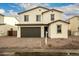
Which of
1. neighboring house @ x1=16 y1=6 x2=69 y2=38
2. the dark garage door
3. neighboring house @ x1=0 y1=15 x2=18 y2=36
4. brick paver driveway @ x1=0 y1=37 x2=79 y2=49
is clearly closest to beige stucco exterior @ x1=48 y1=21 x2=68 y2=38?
neighboring house @ x1=16 y1=6 x2=69 y2=38

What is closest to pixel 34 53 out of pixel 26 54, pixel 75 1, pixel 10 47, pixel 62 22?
pixel 26 54

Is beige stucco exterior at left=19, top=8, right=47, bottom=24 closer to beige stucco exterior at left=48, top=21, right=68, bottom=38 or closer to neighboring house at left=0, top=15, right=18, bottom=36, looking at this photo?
neighboring house at left=0, top=15, right=18, bottom=36

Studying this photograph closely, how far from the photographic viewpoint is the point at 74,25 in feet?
27.3

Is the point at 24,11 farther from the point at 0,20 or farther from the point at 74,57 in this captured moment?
the point at 74,57

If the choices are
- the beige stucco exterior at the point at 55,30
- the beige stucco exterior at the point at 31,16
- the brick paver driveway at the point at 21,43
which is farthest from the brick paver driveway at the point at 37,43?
the beige stucco exterior at the point at 31,16

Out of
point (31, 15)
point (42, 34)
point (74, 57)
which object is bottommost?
point (74, 57)

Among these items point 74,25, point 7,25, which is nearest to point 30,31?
point 7,25

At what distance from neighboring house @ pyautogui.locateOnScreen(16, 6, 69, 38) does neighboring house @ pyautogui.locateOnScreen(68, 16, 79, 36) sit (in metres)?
0.14

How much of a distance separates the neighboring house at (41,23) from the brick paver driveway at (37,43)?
0.52 feet

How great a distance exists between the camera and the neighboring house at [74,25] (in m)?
8.29

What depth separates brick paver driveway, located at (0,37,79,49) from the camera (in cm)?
834

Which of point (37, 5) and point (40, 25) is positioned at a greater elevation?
point (37, 5)

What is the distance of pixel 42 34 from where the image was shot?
8.41 meters

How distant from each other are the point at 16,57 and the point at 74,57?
1.79 meters
